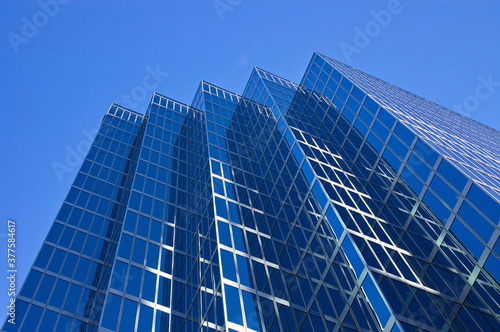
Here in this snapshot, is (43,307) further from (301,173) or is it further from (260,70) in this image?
(260,70)

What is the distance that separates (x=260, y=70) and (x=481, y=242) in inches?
1730

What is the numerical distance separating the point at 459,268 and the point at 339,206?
8.06m

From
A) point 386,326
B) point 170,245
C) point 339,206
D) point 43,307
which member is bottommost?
point 43,307

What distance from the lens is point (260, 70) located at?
62.3m

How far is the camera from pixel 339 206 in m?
29.0

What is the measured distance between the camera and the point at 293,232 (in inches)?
1268

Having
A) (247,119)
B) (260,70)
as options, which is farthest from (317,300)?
(260,70)

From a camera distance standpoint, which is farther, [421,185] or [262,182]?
[262,182]

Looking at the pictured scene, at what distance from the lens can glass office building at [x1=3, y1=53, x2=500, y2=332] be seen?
23.7 m

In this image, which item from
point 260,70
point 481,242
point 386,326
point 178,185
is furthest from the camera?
point 260,70

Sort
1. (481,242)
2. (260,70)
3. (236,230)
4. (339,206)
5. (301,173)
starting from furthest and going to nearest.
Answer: (260,70) < (301,173) < (236,230) < (339,206) < (481,242)

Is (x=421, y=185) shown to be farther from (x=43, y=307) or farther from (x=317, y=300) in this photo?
Answer: (x=43, y=307)

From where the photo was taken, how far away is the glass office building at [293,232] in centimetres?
2367

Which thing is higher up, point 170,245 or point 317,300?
point 317,300
